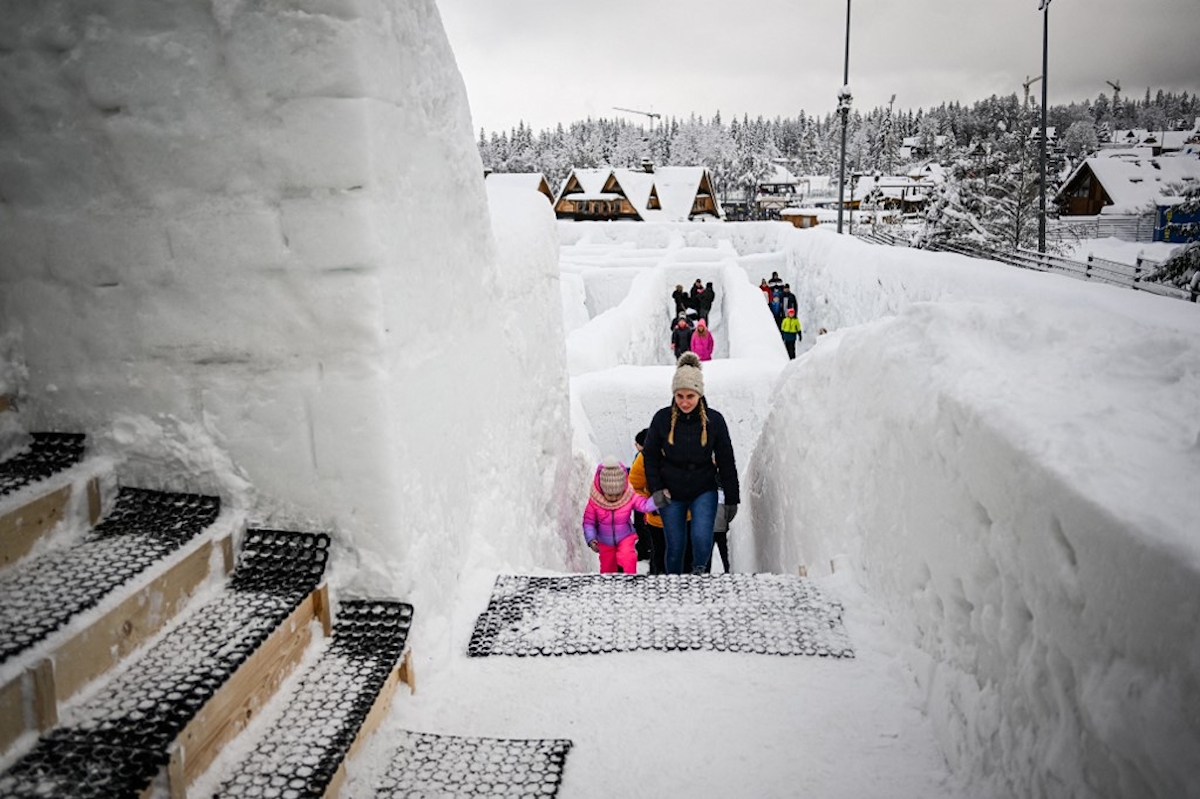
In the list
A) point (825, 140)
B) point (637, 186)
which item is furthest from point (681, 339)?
point (825, 140)

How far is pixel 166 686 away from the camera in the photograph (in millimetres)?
1407

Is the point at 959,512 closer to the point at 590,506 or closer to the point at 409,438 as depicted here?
the point at 409,438

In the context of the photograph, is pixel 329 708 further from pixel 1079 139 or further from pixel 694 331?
pixel 1079 139

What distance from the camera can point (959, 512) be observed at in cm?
179

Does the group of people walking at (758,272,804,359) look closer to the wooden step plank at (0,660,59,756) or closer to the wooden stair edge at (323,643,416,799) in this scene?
the wooden stair edge at (323,643,416,799)

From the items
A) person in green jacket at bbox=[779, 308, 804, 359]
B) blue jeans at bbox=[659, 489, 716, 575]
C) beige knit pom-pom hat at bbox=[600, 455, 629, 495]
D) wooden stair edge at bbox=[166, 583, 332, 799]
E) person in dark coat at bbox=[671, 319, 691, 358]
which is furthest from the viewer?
person in green jacket at bbox=[779, 308, 804, 359]

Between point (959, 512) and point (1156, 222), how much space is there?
4067 centimetres

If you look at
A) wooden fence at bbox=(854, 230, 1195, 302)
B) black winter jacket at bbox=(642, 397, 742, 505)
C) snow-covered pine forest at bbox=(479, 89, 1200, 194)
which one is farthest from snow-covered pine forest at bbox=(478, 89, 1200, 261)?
black winter jacket at bbox=(642, 397, 742, 505)

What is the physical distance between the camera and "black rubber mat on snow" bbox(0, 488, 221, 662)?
1363 mm

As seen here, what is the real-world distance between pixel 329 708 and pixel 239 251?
1199 millimetres

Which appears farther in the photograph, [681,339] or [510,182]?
[681,339]

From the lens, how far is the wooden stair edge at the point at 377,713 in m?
1.52

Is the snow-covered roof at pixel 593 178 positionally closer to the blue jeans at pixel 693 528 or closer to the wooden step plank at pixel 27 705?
the blue jeans at pixel 693 528

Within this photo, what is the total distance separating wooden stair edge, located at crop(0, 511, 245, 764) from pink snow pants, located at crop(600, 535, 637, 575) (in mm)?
2845
